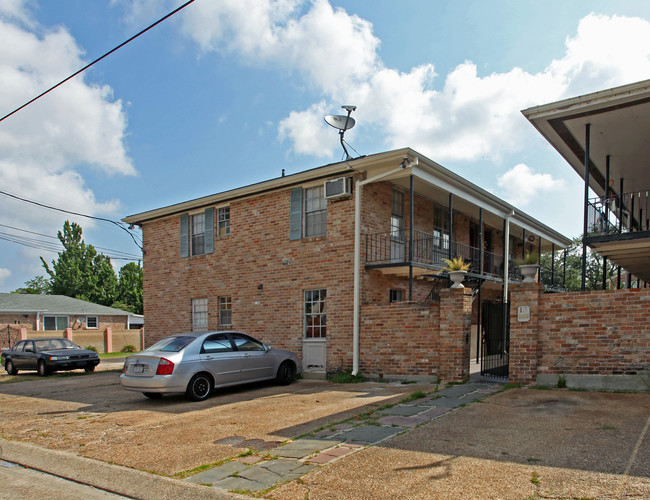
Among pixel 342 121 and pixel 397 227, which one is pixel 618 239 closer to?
pixel 397 227

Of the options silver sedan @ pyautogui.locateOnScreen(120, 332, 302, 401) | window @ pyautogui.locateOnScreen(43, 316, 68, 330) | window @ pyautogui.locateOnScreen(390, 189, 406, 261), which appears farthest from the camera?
window @ pyautogui.locateOnScreen(43, 316, 68, 330)

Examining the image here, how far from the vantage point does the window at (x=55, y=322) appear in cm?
3525

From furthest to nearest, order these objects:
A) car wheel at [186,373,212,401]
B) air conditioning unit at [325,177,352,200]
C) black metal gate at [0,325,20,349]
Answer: black metal gate at [0,325,20,349]
air conditioning unit at [325,177,352,200]
car wheel at [186,373,212,401]

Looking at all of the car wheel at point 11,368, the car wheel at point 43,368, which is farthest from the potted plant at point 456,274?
the car wheel at point 11,368

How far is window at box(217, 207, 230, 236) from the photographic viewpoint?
1670cm

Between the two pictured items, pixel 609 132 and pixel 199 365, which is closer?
pixel 199 365

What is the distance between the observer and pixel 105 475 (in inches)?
214

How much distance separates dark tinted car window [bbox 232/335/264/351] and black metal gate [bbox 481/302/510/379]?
4974mm

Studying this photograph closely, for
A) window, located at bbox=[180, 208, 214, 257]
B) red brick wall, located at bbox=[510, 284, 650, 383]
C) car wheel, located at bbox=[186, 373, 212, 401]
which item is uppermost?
window, located at bbox=[180, 208, 214, 257]

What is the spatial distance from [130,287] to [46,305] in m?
17.2

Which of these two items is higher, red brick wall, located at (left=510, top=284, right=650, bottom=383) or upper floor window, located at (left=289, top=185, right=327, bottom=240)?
upper floor window, located at (left=289, top=185, right=327, bottom=240)

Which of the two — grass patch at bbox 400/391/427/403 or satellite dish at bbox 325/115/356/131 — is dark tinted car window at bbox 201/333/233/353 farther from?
satellite dish at bbox 325/115/356/131

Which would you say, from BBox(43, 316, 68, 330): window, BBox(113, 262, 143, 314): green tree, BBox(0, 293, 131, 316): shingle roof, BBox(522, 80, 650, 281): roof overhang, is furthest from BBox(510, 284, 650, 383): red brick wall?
BBox(113, 262, 143, 314): green tree

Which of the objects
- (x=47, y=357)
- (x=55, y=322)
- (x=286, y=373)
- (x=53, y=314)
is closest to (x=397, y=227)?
(x=286, y=373)
